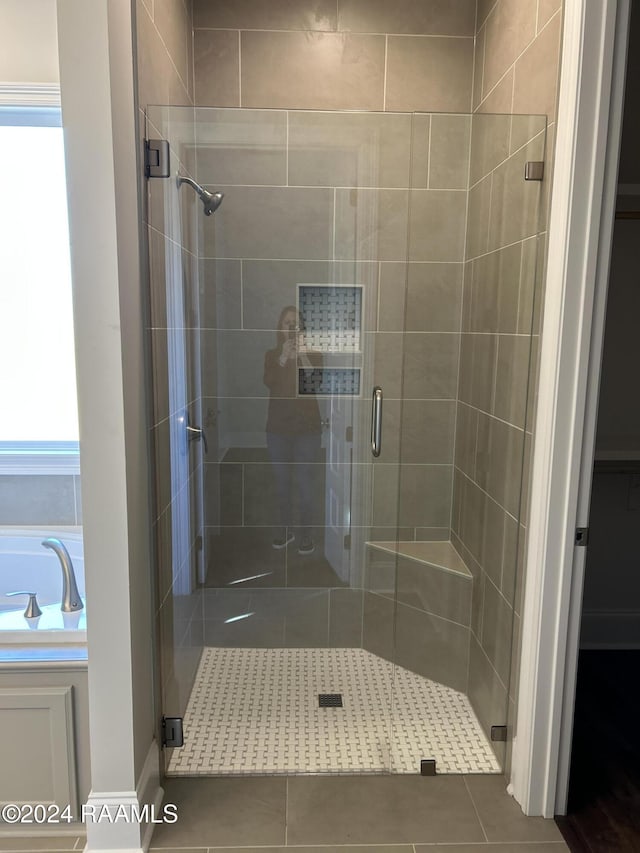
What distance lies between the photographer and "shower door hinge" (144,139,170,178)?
5.10 feet

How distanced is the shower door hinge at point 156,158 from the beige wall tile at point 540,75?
109cm

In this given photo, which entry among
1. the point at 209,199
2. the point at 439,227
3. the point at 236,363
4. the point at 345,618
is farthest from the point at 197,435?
the point at 439,227

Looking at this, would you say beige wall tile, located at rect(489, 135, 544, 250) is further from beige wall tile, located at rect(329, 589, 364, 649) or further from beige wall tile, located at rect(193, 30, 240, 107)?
beige wall tile, located at rect(329, 589, 364, 649)

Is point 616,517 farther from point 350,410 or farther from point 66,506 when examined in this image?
point 66,506

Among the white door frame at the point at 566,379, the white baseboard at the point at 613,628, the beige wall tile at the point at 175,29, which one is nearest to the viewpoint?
the white door frame at the point at 566,379

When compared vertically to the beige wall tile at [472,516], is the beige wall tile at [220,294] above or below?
above

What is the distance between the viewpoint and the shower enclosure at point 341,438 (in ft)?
6.27

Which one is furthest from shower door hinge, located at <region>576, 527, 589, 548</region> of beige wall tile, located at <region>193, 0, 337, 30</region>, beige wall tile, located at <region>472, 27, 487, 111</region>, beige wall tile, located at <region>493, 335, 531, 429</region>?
beige wall tile, located at <region>193, 0, 337, 30</region>

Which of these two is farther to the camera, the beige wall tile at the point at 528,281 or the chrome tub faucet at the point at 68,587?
the chrome tub faucet at the point at 68,587

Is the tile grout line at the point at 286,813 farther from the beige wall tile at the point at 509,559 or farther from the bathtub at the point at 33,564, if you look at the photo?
the bathtub at the point at 33,564

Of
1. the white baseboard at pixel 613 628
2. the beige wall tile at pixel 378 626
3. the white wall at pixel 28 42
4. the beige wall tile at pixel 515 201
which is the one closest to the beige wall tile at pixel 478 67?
the beige wall tile at pixel 515 201

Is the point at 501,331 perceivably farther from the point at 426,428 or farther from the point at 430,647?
the point at 430,647

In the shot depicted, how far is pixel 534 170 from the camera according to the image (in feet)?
5.46

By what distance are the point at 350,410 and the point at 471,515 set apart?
633 mm
